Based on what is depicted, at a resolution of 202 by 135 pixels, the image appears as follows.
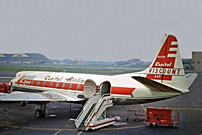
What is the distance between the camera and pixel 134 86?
83.7 feet

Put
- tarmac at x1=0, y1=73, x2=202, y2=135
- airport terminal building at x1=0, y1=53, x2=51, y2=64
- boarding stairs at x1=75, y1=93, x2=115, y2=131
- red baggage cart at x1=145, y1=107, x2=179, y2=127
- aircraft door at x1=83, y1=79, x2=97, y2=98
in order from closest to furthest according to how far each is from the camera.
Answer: tarmac at x1=0, y1=73, x2=202, y2=135, boarding stairs at x1=75, y1=93, x2=115, y2=131, red baggage cart at x1=145, y1=107, x2=179, y2=127, aircraft door at x1=83, y1=79, x2=97, y2=98, airport terminal building at x1=0, y1=53, x2=51, y2=64

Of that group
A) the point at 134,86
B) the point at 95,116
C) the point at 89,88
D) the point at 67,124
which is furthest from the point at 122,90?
the point at 67,124

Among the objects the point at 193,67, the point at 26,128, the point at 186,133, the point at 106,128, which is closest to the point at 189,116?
the point at 186,133

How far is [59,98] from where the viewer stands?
27.2 m

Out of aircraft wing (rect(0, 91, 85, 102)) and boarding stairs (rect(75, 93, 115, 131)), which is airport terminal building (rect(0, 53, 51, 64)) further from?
boarding stairs (rect(75, 93, 115, 131))

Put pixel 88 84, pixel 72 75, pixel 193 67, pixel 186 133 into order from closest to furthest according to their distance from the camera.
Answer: pixel 186 133
pixel 88 84
pixel 72 75
pixel 193 67

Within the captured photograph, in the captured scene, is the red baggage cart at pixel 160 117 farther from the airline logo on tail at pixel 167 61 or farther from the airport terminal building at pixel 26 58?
the airport terminal building at pixel 26 58

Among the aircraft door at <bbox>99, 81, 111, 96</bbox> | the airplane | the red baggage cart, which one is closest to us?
the red baggage cart

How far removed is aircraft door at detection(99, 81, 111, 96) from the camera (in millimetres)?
27222

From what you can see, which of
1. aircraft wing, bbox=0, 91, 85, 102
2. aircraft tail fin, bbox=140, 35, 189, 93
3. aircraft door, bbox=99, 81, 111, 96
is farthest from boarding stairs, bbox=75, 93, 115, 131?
aircraft tail fin, bbox=140, 35, 189, 93

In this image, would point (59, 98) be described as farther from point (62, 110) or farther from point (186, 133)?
point (186, 133)

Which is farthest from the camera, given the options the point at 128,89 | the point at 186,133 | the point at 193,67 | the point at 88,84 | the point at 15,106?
the point at 193,67

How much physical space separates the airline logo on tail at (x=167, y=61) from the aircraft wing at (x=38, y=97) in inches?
331

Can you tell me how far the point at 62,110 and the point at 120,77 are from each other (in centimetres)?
944
